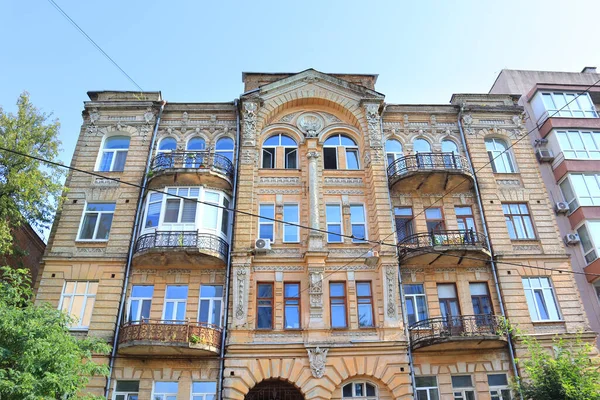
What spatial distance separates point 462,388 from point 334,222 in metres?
7.68

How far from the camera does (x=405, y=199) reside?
19953 mm

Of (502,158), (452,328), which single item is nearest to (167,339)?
(452,328)

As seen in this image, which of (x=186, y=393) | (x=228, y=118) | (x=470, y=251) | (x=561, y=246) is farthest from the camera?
(x=228, y=118)

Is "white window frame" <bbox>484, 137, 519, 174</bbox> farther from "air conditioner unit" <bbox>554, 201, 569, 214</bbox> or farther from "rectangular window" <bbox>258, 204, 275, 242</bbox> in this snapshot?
"rectangular window" <bbox>258, 204, 275, 242</bbox>

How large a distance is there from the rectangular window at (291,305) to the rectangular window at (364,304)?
2281 mm

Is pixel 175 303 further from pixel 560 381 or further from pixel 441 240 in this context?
pixel 560 381

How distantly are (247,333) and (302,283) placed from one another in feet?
9.13

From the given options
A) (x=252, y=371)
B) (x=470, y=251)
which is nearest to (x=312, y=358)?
(x=252, y=371)

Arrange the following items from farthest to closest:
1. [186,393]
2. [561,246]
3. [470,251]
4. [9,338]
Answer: [561,246] → [470,251] → [186,393] → [9,338]

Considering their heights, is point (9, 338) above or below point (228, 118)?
below

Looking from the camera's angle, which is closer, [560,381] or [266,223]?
[560,381]

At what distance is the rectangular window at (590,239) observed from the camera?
1933 cm

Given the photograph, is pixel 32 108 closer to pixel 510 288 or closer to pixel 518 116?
pixel 510 288

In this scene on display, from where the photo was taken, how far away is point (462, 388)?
1630 centimetres
